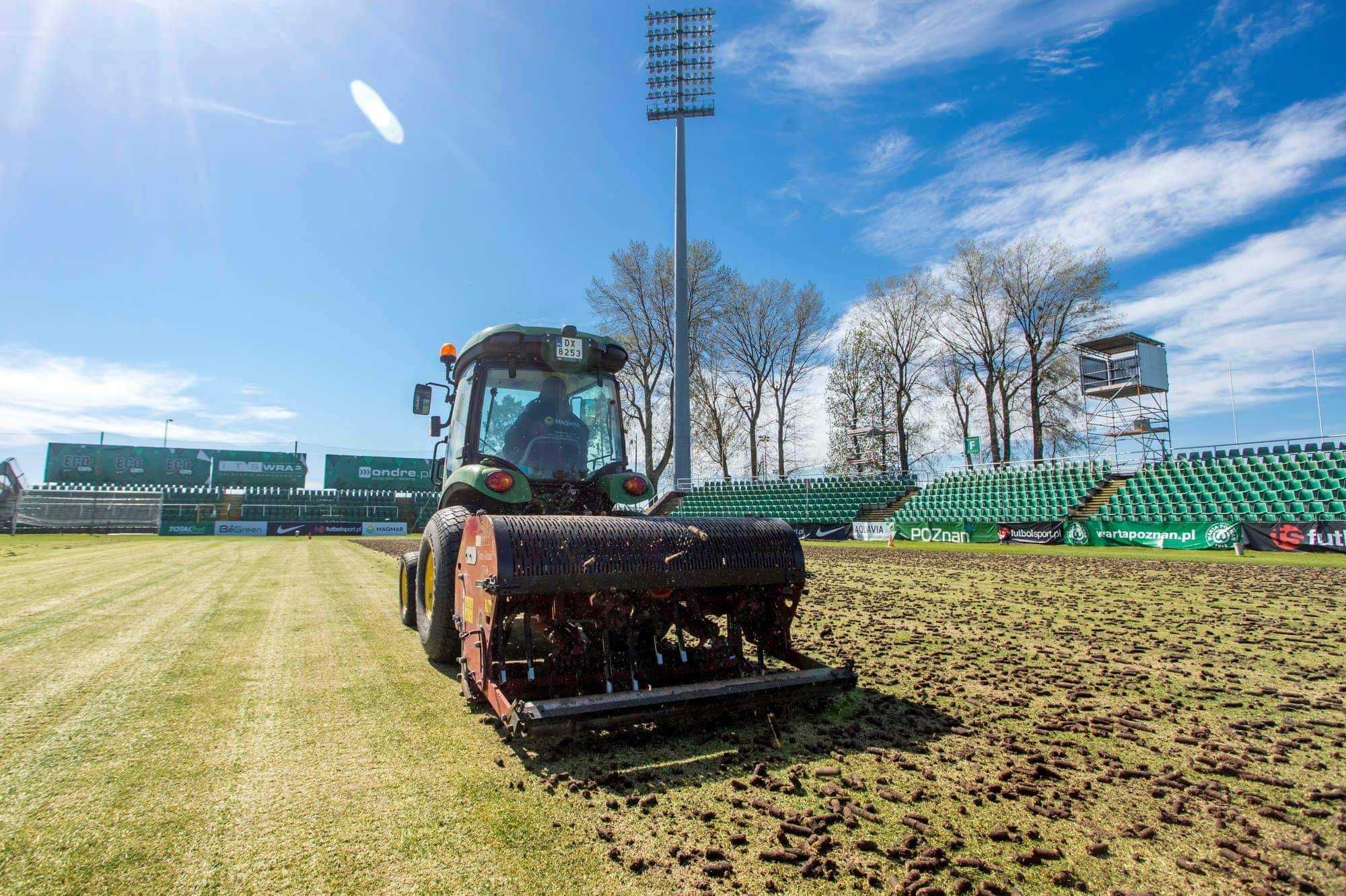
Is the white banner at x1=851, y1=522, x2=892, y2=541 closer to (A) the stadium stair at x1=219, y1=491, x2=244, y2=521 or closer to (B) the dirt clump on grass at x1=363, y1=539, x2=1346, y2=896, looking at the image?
(B) the dirt clump on grass at x1=363, y1=539, x2=1346, y2=896

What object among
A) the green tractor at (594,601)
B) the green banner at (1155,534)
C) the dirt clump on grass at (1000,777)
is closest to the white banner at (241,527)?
the green tractor at (594,601)

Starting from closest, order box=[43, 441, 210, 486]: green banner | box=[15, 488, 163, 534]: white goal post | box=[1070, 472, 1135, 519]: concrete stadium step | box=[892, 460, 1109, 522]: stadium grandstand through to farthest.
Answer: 1. box=[1070, 472, 1135, 519]: concrete stadium step
2. box=[892, 460, 1109, 522]: stadium grandstand
3. box=[15, 488, 163, 534]: white goal post
4. box=[43, 441, 210, 486]: green banner

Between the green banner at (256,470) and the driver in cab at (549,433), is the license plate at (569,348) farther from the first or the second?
the green banner at (256,470)

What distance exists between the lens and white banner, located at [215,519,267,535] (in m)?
39.4

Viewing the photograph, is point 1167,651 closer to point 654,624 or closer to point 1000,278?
point 654,624

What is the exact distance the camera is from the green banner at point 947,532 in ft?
75.7

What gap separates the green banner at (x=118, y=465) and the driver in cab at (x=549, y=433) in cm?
5442

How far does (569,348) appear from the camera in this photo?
17.7 ft

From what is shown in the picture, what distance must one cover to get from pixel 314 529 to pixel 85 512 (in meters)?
11.1

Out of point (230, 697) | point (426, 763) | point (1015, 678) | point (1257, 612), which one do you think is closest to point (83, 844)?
point (426, 763)

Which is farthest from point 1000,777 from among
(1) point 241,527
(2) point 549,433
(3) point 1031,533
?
(1) point 241,527

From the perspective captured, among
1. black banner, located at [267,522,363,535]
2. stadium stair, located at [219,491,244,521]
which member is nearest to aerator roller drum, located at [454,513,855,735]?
black banner, located at [267,522,363,535]

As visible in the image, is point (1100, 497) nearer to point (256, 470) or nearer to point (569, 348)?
point (569, 348)

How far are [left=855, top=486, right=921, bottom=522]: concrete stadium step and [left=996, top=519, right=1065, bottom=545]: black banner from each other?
22.4 feet
